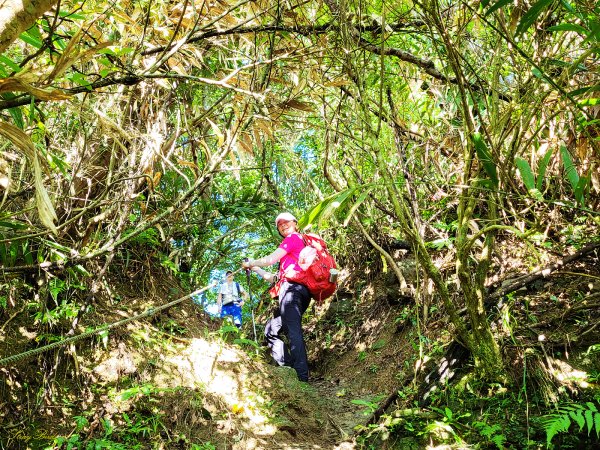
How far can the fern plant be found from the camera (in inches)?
85.9

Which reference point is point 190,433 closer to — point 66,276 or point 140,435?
point 140,435

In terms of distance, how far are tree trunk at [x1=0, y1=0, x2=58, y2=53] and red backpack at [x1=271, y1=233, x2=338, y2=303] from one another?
363cm

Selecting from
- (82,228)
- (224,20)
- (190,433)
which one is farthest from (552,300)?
(82,228)

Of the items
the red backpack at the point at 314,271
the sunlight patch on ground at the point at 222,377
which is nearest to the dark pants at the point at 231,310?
the red backpack at the point at 314,271

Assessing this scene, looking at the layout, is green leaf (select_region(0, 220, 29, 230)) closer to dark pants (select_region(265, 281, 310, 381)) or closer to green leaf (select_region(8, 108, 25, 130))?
green leaf (select_region(8, 108, 25, 130))

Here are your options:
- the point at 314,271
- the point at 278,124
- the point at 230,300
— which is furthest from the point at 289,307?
the point at 230,300

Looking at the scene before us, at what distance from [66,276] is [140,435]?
4.17ft

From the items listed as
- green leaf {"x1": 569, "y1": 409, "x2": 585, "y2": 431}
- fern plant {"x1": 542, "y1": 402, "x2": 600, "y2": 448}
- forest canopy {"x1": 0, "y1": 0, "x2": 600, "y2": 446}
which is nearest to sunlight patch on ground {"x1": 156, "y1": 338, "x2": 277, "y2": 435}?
forest canopy {"x1": 0, "y1": 0, "x2": 600, "y2": 446}

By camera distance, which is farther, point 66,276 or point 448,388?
point 66,276

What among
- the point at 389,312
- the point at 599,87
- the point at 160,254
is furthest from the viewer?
the point at 389,312

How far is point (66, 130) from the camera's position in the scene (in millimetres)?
3379

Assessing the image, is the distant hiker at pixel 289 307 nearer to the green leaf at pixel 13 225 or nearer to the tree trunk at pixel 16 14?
the green leaf at pixel 13 225

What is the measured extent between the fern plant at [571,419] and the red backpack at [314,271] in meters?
2.38

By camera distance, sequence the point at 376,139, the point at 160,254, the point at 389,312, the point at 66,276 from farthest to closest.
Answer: the point at 389,312 → the point at 160,254 → the point at 66,276 → the point at 376,139
